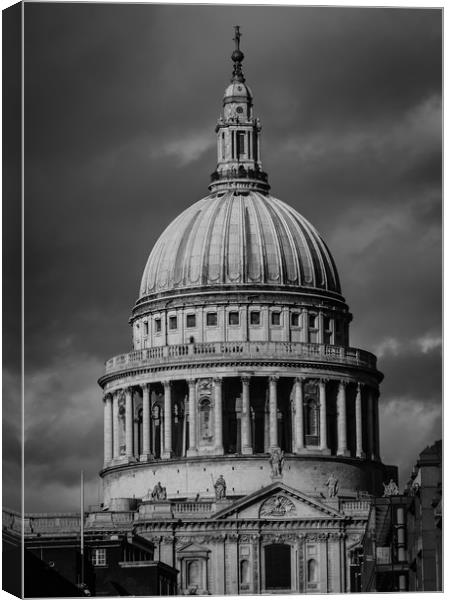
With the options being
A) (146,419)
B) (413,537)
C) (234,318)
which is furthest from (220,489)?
(413,537)

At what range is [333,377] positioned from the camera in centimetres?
17750

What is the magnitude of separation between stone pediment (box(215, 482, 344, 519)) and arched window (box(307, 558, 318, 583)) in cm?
329

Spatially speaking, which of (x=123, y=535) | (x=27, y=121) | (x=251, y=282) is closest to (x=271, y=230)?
(x=251, y=282)

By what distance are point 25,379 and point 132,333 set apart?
94064 mm

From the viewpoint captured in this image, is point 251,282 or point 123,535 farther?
point 251,282

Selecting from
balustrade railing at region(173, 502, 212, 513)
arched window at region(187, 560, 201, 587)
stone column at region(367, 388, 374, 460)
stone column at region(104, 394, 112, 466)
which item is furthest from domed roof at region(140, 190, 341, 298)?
arched window at region(187, 560, 201, 587)

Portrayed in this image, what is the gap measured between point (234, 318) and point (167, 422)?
30.3ft

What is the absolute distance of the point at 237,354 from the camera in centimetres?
17625

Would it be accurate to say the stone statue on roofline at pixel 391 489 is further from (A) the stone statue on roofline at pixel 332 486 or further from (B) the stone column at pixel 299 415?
(B) the stone column at pixel 299 415

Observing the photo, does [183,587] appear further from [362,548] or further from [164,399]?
[164,399]

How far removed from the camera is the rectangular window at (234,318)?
592 ft

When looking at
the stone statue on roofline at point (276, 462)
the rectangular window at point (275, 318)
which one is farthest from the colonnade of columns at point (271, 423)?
the rectangular window at point (275, 318)

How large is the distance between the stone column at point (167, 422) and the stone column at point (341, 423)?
10.7 meters

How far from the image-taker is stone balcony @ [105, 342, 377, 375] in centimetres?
17612
